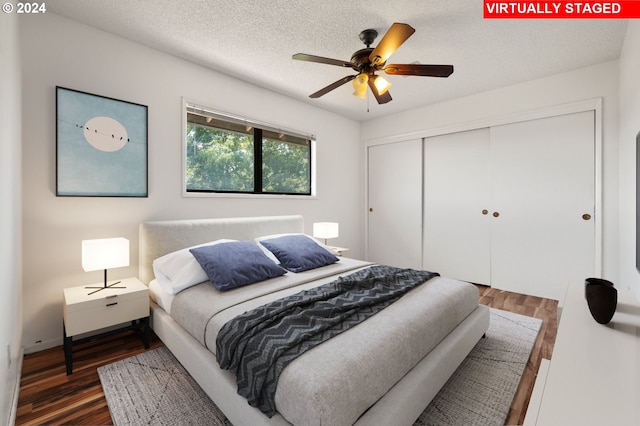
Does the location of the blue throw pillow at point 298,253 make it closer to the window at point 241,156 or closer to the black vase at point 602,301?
the window at point 241,156

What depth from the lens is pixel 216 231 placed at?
112 inches

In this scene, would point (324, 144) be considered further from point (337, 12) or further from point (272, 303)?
point (272, 303)

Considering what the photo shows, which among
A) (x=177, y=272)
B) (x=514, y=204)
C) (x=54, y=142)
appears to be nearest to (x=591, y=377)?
(x=177, y=272)

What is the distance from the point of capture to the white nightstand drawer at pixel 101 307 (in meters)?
1.85

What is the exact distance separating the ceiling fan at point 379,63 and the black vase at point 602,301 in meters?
1.56


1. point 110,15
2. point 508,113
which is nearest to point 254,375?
point 110,15

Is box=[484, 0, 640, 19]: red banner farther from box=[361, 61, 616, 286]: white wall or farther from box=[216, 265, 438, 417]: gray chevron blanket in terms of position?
box=[216, 265, 438, 417]: gray chevron blanket

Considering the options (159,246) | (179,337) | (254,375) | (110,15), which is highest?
(110,15)

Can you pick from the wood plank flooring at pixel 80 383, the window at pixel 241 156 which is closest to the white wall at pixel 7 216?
A: the wood plank flooring at pixel 80 383

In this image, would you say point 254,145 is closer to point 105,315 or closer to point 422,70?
point 422,70

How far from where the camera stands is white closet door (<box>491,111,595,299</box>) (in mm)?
3002

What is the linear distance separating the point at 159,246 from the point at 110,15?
186 centimetres

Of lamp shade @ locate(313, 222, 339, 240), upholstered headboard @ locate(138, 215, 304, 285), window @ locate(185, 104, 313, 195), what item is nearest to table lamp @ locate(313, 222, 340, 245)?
lamp shade @ locate(313, 222, 339, 240)

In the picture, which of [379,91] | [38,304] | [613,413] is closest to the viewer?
[613,413]
